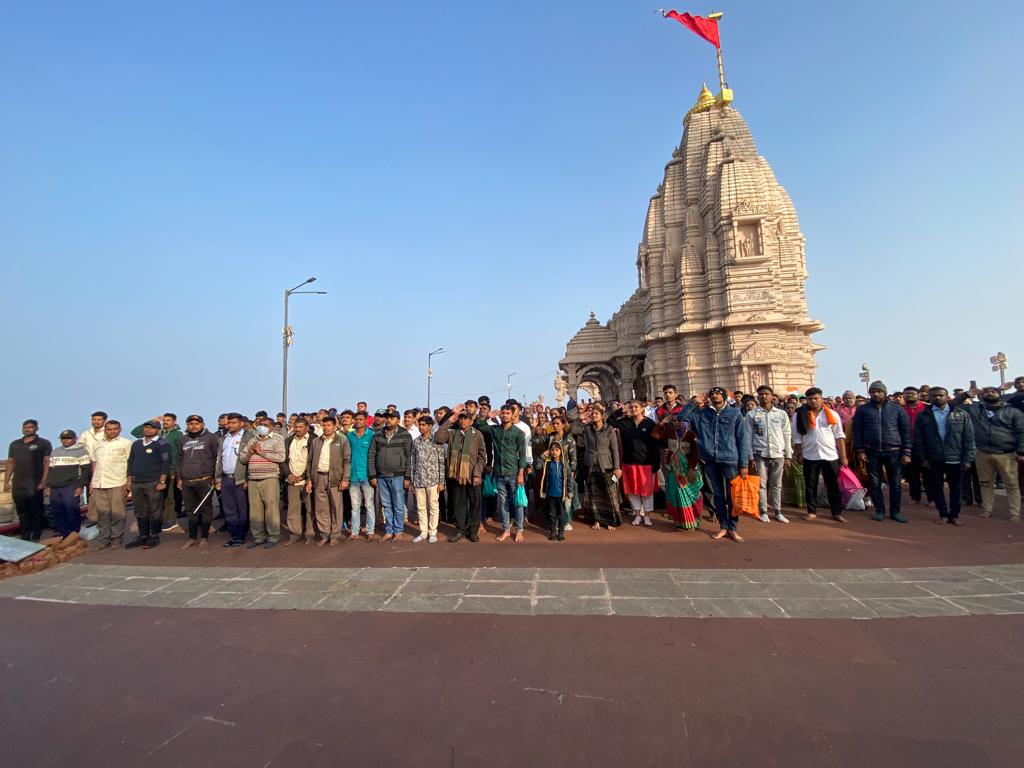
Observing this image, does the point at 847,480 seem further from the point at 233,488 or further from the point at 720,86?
the point at 720,86

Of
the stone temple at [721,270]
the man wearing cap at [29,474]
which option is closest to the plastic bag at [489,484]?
the man wearing cap at [29,474]

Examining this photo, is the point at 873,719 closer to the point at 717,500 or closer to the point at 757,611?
the point at 757,611

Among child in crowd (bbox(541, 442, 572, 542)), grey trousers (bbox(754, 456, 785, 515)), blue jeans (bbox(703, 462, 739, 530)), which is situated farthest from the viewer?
grey trousers (bbox(754, 456, 785, 515))

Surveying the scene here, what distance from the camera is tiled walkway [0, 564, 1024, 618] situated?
3447mm

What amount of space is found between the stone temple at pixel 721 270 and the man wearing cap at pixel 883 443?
51.0 ft

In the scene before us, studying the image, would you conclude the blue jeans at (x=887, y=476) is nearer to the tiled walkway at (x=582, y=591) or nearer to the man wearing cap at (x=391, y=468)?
the tiled walkway at (x=582, y=591)

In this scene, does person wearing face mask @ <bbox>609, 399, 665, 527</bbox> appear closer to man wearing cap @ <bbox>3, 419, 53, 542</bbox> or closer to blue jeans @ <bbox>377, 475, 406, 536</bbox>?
blue jeans @ <bbox>377, 475, 406, 536</bbox>

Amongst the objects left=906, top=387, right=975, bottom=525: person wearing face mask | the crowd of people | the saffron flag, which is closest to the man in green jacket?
the crowd of people

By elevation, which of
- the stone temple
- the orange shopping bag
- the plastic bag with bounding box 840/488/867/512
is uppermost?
the stone temple

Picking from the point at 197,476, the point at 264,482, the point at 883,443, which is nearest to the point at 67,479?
the point at 197,476

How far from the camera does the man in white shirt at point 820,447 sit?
6391mm

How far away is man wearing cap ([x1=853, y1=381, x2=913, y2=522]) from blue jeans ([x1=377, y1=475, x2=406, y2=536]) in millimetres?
6360

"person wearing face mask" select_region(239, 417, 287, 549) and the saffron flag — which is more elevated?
the saffron flag

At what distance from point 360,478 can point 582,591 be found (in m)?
3.53
